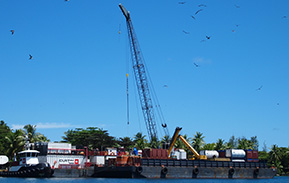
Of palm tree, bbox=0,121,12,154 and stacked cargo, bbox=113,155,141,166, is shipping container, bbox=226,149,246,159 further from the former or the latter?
palm tree, bbox=0,121,12,154

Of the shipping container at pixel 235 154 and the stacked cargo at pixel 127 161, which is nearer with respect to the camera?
the stacked cargo at pixel 127 161

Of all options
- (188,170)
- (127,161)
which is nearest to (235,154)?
(188,170)

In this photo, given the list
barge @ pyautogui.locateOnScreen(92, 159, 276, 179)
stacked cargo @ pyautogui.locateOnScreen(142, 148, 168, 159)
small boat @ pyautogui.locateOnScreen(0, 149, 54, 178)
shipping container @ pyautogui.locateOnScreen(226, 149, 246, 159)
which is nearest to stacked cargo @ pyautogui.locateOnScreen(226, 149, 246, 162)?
shipping container @ pyautogui.locateOnScreen(226, 149, 246, 159)

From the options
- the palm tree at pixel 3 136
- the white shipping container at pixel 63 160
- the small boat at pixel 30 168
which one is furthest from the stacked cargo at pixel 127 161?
the palm tree at pixel 3 136

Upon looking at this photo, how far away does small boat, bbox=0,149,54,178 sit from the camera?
6556 centimetres

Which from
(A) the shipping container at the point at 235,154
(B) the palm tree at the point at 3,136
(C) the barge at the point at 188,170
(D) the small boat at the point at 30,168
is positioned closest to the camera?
(D) the small boat at the point at 30,168

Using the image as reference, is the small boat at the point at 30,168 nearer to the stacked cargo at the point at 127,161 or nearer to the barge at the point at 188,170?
the barge at the point at 188,170

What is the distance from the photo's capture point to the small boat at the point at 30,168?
215ft

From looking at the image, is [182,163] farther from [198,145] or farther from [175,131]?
[198,145]

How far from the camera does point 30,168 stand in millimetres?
66312

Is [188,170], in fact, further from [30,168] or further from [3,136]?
[3,136]

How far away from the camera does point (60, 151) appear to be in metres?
72.8

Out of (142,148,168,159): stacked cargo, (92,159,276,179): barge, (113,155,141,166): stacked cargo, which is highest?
(142,148,168,159): stacked cargo

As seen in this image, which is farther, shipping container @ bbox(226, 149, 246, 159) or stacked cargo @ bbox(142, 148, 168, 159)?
shipping container @ bbox(226, 149, 246, 159)
